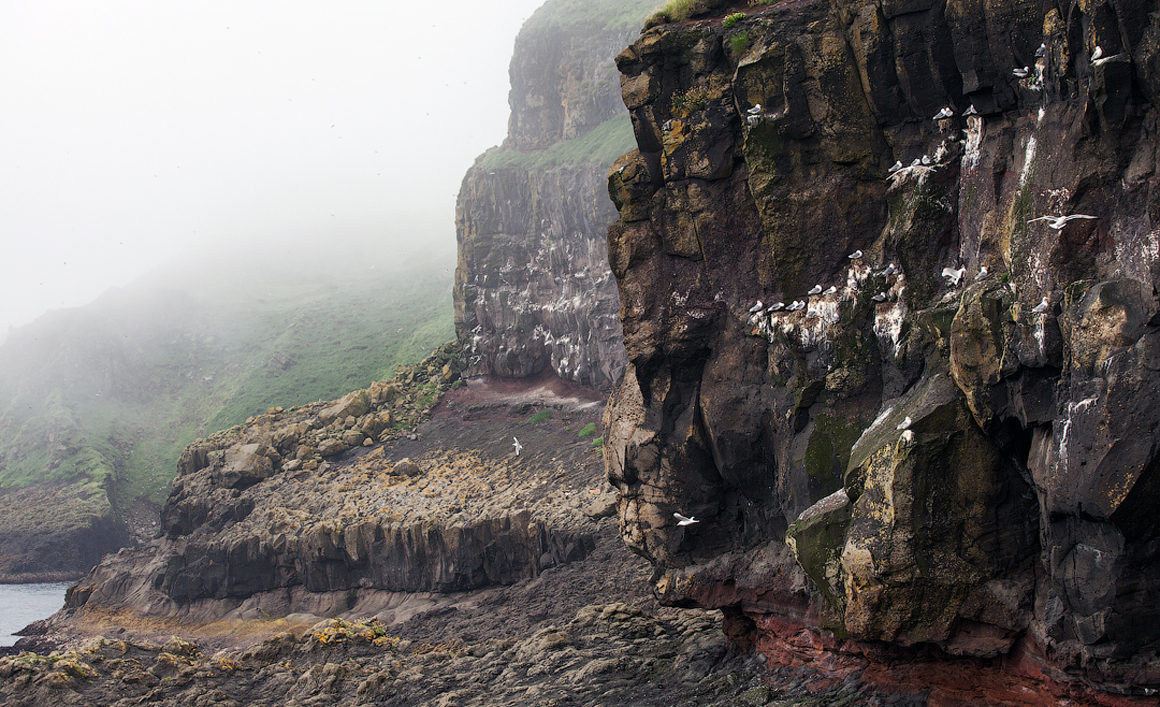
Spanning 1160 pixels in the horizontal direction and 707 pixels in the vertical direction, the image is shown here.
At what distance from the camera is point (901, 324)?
511 inches

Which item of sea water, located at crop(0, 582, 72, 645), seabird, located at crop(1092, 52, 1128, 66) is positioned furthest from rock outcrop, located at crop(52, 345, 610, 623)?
seabird, located at crop(1092, 52, 1128, 66)

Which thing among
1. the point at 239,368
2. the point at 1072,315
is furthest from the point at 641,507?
the point at 239,368

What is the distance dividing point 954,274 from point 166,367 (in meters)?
92.6

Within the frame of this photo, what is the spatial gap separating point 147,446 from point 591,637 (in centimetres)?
6903

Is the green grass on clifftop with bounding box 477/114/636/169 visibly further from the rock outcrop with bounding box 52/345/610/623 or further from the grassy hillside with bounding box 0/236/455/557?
the grassy hillside with bounding box 0/236/455/557

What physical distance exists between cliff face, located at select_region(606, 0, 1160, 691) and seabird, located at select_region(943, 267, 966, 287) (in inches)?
1.3

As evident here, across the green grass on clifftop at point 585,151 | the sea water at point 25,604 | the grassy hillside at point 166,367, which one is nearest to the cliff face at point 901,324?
the green grass on clifftop at point 585,151

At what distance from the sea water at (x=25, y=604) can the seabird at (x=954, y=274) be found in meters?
46.7

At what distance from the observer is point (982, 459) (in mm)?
11250

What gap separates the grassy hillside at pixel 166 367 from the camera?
71375 millimetres

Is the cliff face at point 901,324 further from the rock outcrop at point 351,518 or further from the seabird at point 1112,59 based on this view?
the rock outcrop at point 351,518

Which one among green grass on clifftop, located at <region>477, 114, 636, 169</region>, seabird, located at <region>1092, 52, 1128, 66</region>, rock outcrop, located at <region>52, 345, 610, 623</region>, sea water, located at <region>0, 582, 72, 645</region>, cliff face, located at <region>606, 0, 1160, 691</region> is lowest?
sea water, located at <region>0, 582, 72, 645</region>

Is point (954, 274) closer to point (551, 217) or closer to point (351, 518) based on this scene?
point (351, 518)

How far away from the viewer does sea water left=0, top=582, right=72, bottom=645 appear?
45.8m
